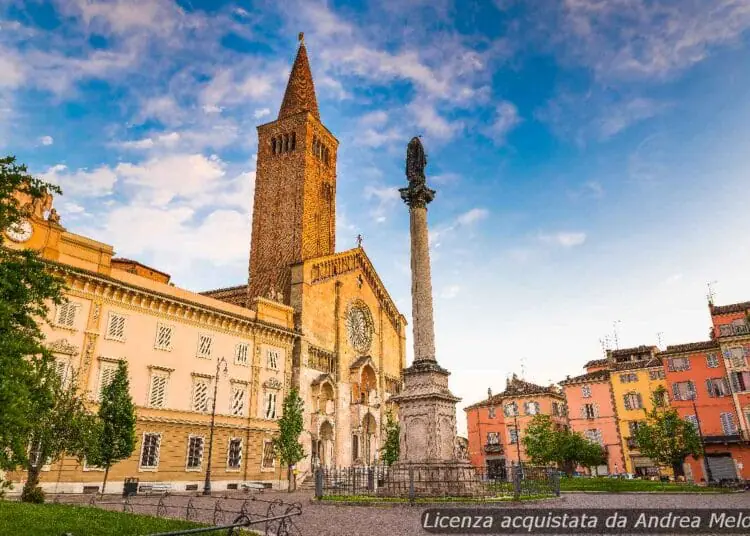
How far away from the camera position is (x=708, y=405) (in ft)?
145

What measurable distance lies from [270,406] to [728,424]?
36946 mm

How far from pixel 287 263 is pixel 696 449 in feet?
118

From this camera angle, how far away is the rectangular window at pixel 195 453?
32.1 meters

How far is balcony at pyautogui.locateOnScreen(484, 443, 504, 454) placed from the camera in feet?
196

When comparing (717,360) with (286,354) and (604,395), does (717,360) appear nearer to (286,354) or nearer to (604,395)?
(604,395)

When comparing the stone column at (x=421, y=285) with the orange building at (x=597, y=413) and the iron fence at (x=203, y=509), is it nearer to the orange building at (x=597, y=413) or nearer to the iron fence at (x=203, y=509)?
the iron fence at (x=203, y=509)

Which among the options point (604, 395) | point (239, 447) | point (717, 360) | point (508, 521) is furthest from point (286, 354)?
point (717, 360)

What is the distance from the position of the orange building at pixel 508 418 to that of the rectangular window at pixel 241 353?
32.5 meters

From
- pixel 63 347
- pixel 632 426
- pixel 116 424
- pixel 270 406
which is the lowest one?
pixel 116 424

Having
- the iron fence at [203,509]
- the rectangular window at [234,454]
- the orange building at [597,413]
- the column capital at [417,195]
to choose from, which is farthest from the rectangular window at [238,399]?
the orange building at [597,413]

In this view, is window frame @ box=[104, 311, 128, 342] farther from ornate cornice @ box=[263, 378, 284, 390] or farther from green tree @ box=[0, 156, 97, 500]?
green tree @ box=[0, 156, 97, 500]

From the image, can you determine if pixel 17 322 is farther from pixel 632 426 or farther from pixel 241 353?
pixel 632 426

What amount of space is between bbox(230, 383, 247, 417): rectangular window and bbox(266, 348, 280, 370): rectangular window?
119 inches

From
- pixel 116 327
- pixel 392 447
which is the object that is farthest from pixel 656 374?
pixel 116 327
